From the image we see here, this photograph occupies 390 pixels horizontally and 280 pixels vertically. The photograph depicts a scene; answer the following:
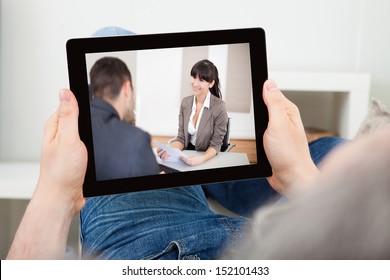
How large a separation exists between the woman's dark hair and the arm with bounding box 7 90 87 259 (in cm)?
22

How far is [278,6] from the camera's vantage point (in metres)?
2.01

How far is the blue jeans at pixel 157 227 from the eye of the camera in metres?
0.85

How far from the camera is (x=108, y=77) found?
862mm

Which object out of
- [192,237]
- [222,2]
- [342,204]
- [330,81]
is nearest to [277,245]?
[342,204]

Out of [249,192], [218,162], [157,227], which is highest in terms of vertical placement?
[218,162]

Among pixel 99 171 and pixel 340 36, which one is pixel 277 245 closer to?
pixel 99 171

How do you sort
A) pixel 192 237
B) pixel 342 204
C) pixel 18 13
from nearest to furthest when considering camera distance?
pixel 342 204
pixel 192 237
pixel 18 13

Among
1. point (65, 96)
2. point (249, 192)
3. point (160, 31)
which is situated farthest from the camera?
point (160, 31)

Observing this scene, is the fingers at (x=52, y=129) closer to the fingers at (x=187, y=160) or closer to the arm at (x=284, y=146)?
the fingers at (x=187, y=160)

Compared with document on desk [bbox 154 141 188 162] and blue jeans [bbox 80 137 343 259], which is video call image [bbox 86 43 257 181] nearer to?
document on desk [bbox 154 141 188 162]

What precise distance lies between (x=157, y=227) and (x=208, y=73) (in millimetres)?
295

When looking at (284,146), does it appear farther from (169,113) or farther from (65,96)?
(65,96)

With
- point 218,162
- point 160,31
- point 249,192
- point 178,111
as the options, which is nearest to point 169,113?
point 178,111
